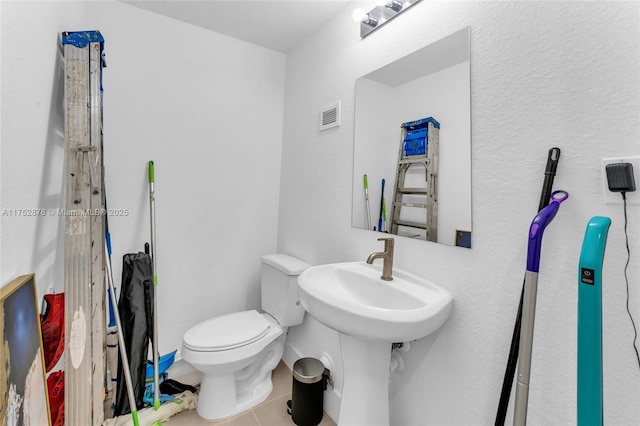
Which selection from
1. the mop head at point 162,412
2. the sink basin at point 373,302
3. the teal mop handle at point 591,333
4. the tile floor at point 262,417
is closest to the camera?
the teal mop handle at point 591,333

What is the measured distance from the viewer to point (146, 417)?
1.42m

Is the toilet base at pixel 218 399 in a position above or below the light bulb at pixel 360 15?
below

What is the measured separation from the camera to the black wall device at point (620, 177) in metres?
0.66

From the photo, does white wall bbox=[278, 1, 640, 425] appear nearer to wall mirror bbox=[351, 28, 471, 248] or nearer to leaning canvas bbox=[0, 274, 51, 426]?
wall mirror bbox=[351, 28, 471, 248]

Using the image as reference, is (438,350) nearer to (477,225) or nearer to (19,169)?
(477,225)

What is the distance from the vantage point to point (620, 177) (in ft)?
2.18

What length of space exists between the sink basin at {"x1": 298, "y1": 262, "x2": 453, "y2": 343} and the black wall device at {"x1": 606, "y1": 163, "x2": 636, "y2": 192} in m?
0.55

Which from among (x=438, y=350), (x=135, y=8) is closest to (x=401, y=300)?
(x=438, y=350)

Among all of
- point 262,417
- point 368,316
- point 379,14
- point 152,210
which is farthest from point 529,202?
point 152,210

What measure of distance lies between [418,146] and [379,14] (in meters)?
0.69

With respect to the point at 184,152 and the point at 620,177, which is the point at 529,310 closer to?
the point at 620,177

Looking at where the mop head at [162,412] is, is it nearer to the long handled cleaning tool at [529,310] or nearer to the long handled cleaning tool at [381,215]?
the long handled cleaning tool at [381,215]

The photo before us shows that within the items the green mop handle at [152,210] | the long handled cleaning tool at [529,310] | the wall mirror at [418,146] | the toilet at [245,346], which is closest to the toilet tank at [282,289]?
the toilet at [245,346]

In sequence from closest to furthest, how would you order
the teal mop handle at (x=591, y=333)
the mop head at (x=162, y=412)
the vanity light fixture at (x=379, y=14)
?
the teal mop handle at (x=591, y=333) → the vanity light fixture at (x=379, y=14) → the mop head at (x=162, y=412)
